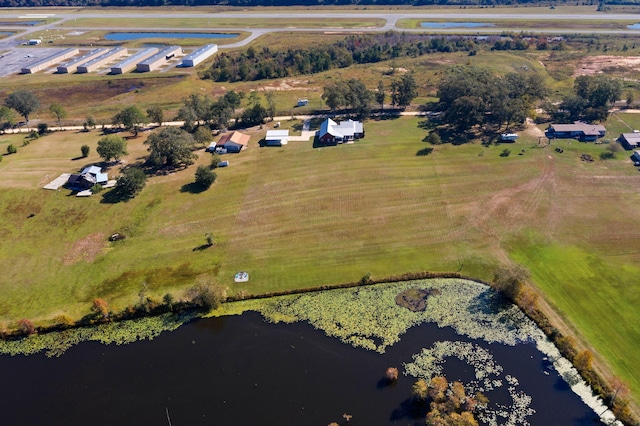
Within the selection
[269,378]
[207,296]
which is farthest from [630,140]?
[207,296]

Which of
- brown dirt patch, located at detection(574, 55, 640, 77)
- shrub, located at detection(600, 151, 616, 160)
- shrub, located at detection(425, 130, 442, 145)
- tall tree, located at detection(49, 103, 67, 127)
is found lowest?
shrub, located at detection(600, 151, 616, 160)

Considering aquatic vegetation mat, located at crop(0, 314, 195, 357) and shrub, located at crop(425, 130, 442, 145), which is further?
shrub, located at crop(425, 130, 442, 145)

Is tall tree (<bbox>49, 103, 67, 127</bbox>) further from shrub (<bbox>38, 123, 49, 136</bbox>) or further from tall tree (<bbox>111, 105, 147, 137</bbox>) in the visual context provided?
tall tree (<bbox>111, 105, 147, 137</bbox>)

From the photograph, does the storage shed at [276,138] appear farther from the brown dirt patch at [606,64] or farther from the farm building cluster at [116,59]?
the brown dirt patch at [606,64]

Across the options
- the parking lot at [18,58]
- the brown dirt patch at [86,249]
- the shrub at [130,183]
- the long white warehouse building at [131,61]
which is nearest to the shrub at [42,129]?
the shrub at [130,183]

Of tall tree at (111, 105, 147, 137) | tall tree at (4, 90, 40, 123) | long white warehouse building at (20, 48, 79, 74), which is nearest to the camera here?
tall tree at (111, 105, 147, 137)

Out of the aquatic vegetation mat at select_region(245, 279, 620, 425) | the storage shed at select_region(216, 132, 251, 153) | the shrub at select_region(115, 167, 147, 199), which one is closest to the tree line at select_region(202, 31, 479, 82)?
the storage shed at select_region(216, 132, 251, 153)

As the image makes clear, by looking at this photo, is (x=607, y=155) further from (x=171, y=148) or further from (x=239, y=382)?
(x=171, y=148)
